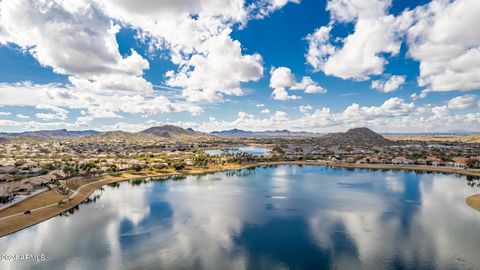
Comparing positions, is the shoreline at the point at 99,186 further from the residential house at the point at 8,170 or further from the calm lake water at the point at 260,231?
the residential house at the point at 8,170

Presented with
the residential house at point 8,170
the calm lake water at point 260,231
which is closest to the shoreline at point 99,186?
the calm lake water at point 260,231

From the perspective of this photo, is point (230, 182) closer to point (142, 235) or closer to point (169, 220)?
point (169, 220)

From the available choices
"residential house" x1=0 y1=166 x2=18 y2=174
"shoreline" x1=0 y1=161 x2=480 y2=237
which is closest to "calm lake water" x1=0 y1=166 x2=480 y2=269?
"shoreline" x1=0 y1=161 x2=480 y2=237


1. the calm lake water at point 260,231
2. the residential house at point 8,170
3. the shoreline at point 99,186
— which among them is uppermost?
the residential house at point 8,170

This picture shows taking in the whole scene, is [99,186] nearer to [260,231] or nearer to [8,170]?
[8,170]

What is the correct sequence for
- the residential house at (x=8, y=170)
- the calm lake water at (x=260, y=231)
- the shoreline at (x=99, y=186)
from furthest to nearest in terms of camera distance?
the residential house at (x=8, y=170) < the shoreline at (x=99, y=186) < the calm lake water at (x=260, y=231)

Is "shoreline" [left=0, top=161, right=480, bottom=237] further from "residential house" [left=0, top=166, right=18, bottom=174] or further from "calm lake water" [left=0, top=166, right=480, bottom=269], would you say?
"residential house" [left=0, top=166, right=18, bottom=174]

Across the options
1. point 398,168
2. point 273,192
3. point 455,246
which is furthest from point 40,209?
point 398,168

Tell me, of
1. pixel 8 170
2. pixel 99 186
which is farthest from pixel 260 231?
pixel 8 170
